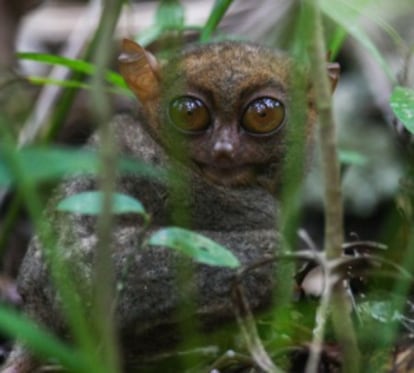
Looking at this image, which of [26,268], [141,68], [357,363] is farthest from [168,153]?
[357,363]

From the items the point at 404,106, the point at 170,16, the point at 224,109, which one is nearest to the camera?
the point at 404,106

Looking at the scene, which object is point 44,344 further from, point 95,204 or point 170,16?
point 170,16

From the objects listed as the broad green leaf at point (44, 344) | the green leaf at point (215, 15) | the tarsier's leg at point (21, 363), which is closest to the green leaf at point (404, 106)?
the green leaf at point (215, 15)

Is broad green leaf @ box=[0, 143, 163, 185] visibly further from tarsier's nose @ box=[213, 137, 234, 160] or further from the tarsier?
tarsier's nose @ box=[213, 137, 234, 160]

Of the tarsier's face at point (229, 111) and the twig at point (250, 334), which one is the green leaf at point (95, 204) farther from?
the tarsier's face at point (229, 111)

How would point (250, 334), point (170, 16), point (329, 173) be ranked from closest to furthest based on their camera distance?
point (329, 173) → point (250, 334) → point (170, 16)

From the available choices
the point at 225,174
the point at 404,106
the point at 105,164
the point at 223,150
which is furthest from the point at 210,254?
the point at 225,174

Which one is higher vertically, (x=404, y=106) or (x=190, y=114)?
(x=404, y=106)

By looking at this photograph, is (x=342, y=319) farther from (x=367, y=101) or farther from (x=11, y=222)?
(x=367, y=101)
